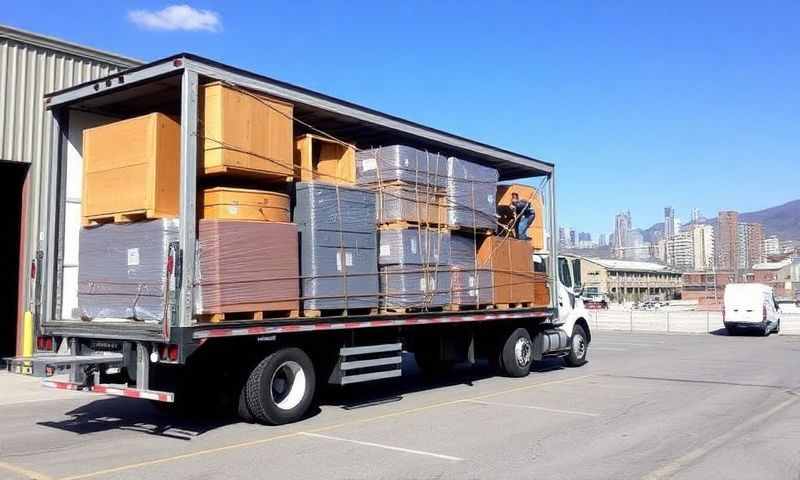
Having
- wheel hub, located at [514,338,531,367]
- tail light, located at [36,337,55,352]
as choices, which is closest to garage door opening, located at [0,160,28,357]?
tail light, located at [36,337,55,352]

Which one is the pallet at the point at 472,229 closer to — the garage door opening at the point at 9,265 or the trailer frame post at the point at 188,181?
the trailer frame post at the point at 188,181

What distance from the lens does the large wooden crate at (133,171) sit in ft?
26.9

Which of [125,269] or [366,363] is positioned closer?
[125,269]

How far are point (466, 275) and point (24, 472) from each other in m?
7.47

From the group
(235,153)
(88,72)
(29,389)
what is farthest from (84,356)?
(88,72)

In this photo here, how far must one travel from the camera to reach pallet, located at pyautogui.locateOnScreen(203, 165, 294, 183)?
27.6 ft

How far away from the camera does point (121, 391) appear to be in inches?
320

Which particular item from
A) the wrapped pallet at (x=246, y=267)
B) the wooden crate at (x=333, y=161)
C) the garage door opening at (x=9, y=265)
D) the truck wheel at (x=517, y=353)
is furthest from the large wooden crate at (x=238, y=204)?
the garage door opening at (x=9, y=265)

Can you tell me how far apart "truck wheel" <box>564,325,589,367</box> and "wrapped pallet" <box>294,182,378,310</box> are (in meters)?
7.69

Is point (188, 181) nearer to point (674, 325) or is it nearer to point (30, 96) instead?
point (30, 96)

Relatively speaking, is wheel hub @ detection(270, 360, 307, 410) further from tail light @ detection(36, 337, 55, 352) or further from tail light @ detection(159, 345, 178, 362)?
tail light @ detection(36, 337, 55, 352)

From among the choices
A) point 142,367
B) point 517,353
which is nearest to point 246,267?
point 142,367

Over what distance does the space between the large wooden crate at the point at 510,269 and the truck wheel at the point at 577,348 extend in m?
2.21

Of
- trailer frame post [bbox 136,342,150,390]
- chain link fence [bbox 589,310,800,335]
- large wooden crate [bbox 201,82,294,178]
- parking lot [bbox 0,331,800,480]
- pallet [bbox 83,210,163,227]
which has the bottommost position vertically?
chain link fence [bbox 589,310,800,335]
